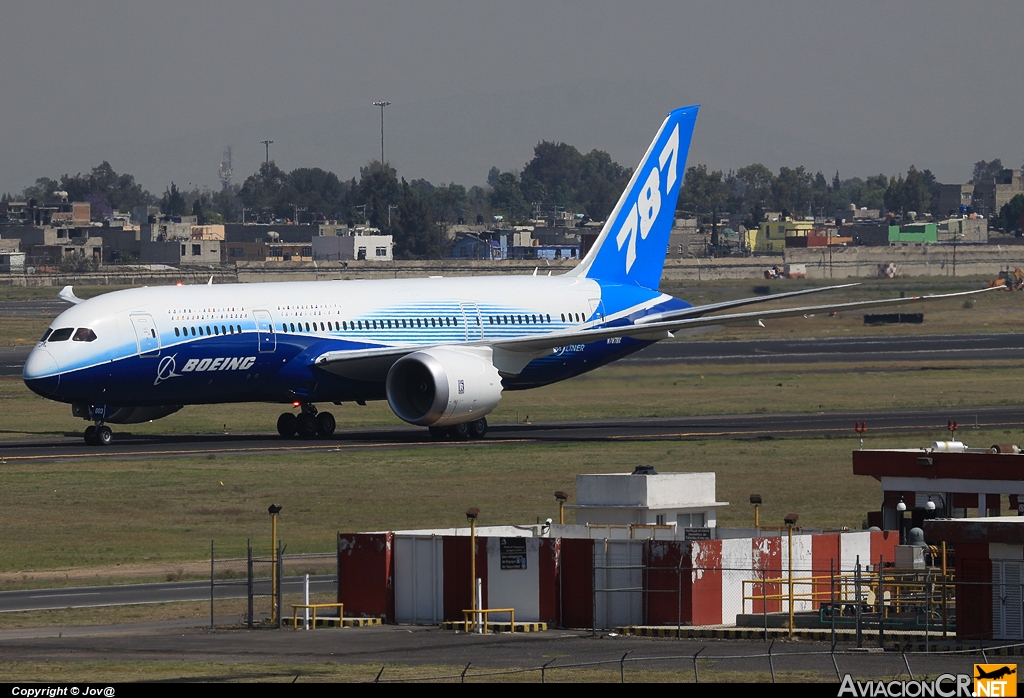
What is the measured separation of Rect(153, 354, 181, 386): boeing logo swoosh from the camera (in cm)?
6016

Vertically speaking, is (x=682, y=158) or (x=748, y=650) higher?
(x=682, y=158)

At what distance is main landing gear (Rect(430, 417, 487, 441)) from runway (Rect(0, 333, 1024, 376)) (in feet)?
115

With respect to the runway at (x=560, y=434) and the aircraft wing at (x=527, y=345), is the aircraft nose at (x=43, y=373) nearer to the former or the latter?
the runway at (x=560, y=434)

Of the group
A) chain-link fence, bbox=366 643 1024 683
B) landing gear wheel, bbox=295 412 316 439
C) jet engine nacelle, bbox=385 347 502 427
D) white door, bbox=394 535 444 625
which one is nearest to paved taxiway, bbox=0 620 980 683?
chain-link fence, bbox=366 643 1024 683

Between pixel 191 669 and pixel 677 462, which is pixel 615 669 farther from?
pixel 677 462

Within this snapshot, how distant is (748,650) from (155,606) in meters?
14.2

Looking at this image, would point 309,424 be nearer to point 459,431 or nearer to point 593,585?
point 459,431

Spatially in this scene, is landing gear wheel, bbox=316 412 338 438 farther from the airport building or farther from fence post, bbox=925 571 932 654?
fence post, bbox=925 571 932 654

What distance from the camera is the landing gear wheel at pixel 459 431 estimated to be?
217ft

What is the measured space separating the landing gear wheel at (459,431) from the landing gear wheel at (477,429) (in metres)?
0.15

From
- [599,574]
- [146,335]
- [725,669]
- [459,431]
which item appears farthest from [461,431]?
[725,669]

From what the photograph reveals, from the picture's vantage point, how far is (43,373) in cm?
5875

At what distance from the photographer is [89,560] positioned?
4512 centimetres

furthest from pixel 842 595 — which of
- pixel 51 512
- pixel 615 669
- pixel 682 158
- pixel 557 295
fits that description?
pixel 682 158
